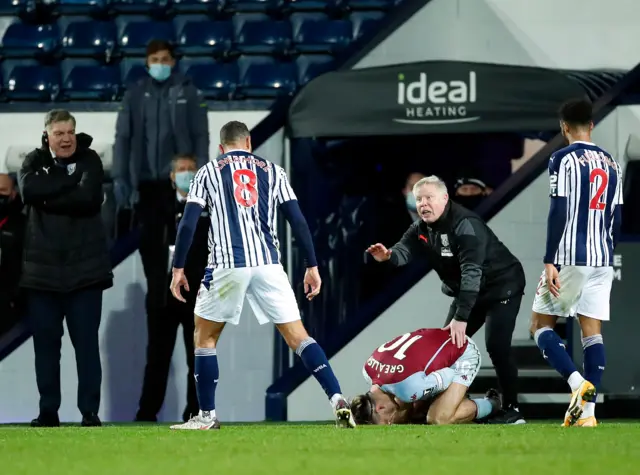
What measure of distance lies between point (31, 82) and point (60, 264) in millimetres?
3401

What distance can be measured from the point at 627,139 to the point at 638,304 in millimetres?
1022

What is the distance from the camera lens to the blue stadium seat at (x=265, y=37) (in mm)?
10227

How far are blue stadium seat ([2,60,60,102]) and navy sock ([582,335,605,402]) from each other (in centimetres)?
515

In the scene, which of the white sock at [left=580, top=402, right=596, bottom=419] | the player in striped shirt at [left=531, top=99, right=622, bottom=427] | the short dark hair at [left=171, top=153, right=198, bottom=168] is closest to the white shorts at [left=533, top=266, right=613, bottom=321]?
the player in striped shirt at [left=531, top=99, right=622, bottom=427]

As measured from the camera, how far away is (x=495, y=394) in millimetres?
7180

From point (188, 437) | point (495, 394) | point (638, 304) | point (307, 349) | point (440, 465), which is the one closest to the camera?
point (440, 465)

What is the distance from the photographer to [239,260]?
6133mm

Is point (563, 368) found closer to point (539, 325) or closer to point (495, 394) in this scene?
point (539, 325)

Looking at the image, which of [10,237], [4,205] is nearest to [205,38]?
[4,205]

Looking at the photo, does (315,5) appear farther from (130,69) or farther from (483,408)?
(483,408)

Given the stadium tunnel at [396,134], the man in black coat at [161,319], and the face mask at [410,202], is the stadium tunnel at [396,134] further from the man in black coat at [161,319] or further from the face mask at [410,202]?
the man in black coat at [161,319]

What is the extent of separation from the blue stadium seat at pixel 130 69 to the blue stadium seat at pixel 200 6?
0.55m

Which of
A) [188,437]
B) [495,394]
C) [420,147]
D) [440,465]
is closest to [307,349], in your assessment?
[188,437]

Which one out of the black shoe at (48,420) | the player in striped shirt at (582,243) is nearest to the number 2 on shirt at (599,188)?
the player in striped shirt at (582,243)
